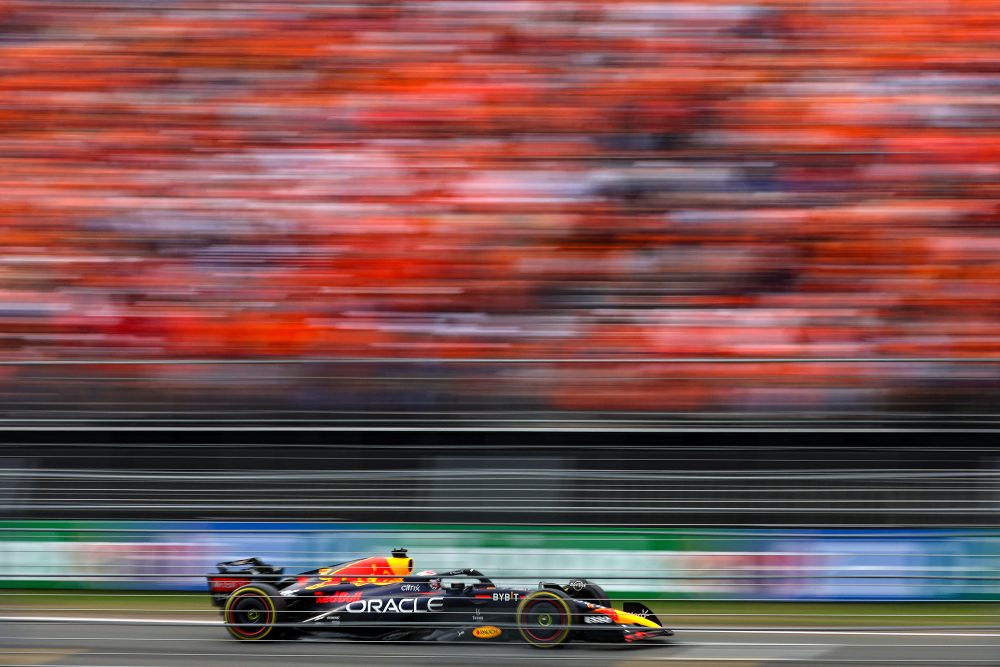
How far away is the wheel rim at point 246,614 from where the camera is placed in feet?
9.52

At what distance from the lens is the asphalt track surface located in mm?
2611

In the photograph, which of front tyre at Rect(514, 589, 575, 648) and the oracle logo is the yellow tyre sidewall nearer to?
the oracle logo

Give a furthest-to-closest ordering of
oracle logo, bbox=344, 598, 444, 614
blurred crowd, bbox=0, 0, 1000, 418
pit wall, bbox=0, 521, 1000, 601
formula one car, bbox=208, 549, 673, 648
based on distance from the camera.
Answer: blurred crowd, bbox=0, 0, 1000, 418 < oracle logo, bbox=344, 598, 444, 614 < formula one car, bbox=208, 549, 673, 648 < pit wall, bbox=0, 521, 1000, 601

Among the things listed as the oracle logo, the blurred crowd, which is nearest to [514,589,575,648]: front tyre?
the oracle logo

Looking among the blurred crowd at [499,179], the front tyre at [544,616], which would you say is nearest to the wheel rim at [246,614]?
the front tyre at [544,616]

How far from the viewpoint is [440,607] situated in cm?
347

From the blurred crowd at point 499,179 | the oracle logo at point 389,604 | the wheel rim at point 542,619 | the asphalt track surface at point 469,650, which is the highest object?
the blurred crowd at point 499,179

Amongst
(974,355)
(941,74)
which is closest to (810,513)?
(974,355)

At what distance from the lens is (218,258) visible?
6.41m

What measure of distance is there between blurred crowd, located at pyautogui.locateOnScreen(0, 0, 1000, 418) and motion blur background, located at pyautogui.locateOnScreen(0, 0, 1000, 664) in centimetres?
2

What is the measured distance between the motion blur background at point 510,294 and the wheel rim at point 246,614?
0.46 ft

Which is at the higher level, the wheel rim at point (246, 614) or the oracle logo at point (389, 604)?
the oracle logo at point (389, 604)

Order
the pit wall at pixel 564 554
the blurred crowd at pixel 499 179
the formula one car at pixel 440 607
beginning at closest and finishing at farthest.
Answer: the pit wall at pixel 564 554 < the formula one car at pixel 440 607 < the blurred crowd at pixel 499 179

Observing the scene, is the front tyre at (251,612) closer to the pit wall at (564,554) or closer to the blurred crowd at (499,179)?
Answer: the pit wall at (564,554)
